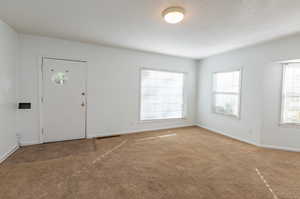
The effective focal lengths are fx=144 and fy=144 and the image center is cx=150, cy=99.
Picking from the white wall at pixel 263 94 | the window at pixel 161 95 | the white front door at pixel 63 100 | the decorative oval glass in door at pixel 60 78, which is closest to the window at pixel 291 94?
the white wall at pixel 263 94

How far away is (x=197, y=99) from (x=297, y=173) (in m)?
3.36

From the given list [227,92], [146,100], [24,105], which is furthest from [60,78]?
[227,92]

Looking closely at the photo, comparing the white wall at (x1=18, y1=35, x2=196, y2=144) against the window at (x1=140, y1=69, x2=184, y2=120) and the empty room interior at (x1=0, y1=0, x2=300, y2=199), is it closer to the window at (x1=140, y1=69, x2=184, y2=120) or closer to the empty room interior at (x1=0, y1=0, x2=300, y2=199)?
the empty room interior at (x1=0, y1=0, x2=300, y2=199)

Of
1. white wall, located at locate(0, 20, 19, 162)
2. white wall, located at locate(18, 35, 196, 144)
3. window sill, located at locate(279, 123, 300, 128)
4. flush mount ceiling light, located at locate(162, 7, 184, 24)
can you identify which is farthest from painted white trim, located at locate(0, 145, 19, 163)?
window sill, located at locate(279, 123, 300, 128)

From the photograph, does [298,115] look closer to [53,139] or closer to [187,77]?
[187,77]

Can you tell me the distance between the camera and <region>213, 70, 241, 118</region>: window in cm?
408

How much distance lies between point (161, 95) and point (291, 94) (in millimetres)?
3232

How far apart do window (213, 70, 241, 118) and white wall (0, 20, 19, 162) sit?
17.1 feet

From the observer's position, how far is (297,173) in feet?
7.57

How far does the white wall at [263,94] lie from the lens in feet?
10.5

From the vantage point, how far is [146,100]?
15.0 ft

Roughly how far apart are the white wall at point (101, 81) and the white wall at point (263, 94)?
77.0 inches

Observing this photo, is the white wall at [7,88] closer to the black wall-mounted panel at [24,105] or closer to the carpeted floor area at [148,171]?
the black wall-mounted panel at [24,105]

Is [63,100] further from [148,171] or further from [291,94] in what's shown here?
[291,94]
